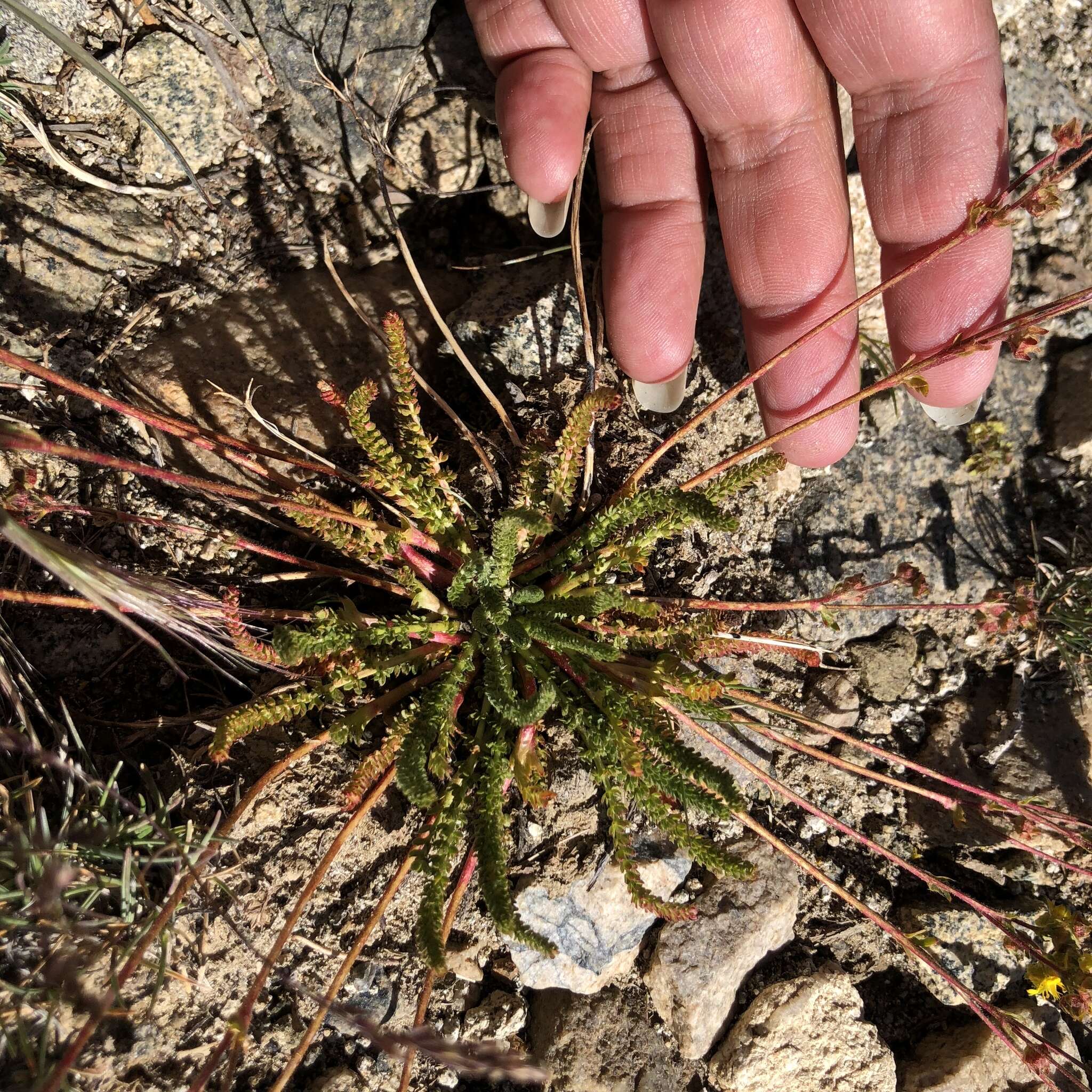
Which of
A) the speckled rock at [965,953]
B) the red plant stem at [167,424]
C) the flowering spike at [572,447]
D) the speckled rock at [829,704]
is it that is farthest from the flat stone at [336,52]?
the speckled rock at [965,953]

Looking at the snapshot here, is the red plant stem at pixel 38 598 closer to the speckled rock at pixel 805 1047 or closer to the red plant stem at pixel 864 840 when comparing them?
the red plant stem at pixel 864 840

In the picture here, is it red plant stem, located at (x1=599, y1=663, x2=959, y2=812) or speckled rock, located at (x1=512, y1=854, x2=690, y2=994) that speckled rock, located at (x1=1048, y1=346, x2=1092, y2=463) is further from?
speckled rock, located at (x1=512, y1=854, x2=690, y2=994)

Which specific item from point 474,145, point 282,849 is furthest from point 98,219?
point 282,849

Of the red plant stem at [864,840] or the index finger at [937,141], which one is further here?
the index finger at [937,141]

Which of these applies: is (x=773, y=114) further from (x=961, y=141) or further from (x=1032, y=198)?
(x=1032, y=198)

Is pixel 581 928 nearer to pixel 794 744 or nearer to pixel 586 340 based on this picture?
pixel 794 744

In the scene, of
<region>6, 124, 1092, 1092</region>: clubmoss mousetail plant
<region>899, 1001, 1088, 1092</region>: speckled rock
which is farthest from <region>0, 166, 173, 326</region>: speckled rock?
<region>899, 1001, 1088, 1092</region>: speckled rock
